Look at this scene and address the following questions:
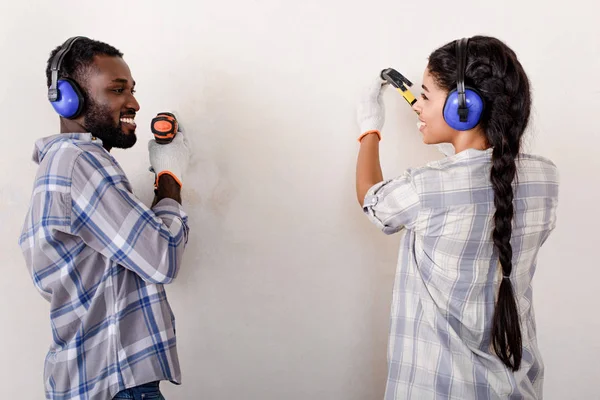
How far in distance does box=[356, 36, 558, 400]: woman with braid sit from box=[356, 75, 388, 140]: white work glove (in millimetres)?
226

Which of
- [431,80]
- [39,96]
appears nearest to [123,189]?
[39,96]

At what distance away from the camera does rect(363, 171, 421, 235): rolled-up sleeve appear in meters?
1.16

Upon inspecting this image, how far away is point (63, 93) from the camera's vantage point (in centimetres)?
116

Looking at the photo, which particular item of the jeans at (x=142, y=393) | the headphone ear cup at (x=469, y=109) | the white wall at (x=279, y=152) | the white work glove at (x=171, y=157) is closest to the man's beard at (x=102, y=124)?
the white work glove at (x=171, y=157)

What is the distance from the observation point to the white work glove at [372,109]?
1480 mm

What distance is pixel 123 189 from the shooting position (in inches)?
44.5

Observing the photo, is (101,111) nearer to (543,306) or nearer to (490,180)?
(490,180)

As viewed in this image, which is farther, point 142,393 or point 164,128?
point 164,128

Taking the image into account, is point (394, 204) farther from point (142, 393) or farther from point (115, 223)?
point (142, 393)

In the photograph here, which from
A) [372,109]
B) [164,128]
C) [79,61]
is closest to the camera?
[79,61]

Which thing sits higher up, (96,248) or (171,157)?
(171,157)

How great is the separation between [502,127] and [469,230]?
9.7 inches

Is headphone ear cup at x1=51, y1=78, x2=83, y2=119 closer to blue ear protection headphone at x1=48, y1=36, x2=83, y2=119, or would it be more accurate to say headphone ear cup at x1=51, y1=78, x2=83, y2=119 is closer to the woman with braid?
blue ear protection headphone at x1=48, y1=36, x2=83, y2=119

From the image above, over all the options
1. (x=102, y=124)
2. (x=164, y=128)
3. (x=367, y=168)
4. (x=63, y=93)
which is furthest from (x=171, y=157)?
(x=367, y=168)
